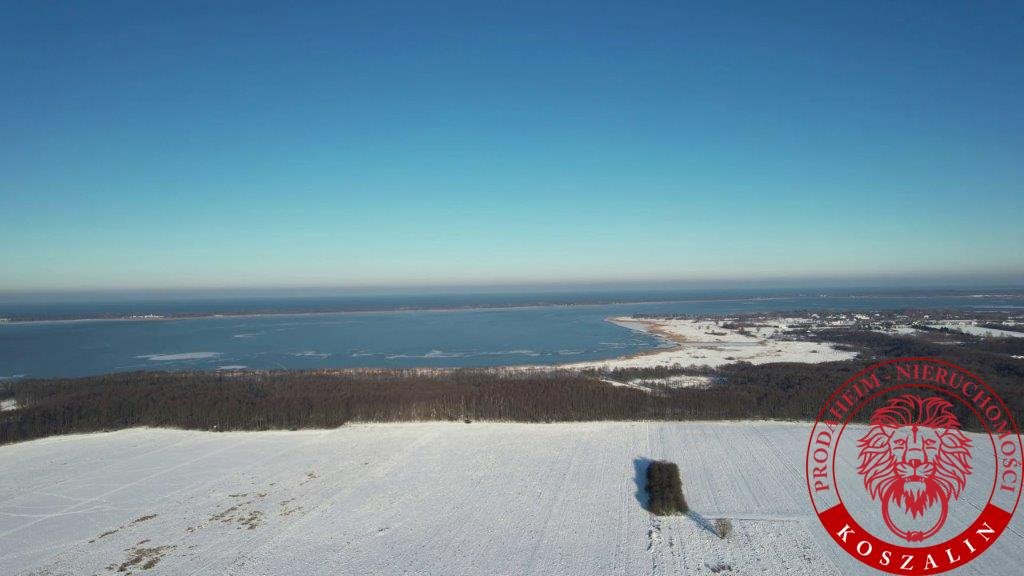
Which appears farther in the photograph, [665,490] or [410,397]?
[410,397]

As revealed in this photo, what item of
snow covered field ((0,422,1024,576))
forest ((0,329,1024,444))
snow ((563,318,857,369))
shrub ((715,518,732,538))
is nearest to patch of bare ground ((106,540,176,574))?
snow covered field ((0,422,1024,576))

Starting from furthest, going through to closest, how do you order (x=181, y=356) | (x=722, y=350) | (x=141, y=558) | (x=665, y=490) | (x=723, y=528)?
(x=181, y=356) → (x=722, y=350) → (x=665, y=490) → (x=723, y=528) → (x=141, y=558)

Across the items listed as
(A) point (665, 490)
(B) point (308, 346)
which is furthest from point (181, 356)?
(A) point (665, 490)

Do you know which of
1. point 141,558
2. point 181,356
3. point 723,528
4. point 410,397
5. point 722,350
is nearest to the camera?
point 141,558

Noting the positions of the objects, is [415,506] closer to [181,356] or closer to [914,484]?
[914,484]

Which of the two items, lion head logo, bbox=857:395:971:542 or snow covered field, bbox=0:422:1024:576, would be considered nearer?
snow covered field, bbox=0:422:1024:576

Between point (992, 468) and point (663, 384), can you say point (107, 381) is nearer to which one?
point (663, 384)

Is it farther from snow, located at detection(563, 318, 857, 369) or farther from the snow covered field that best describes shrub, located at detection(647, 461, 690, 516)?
snow, located at detection(563, 318, 857, 369)
